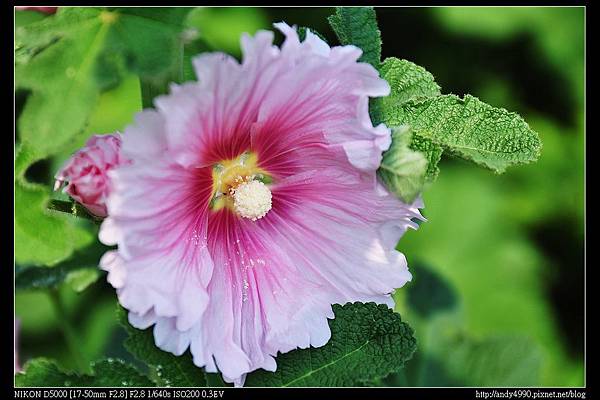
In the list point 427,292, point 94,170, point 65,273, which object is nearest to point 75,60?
point 94,170

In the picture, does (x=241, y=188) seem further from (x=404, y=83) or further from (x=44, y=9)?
(x=44, y=9)

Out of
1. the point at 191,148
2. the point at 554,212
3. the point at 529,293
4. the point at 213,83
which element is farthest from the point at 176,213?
the point at 554,212

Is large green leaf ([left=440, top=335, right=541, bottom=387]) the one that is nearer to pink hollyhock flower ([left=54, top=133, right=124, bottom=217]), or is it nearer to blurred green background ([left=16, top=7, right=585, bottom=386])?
blurred green background ([left=16, top=7, right=585, bottom=386])

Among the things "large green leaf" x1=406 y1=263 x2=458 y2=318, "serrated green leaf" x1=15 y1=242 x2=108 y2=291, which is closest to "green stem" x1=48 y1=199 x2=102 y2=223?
"serrated green leaf" x1=15 y1=242 x2=108 y2=291

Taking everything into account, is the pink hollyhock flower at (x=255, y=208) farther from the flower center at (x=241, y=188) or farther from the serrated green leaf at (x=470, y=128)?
the serrated green leaf at (x=470, y=128)

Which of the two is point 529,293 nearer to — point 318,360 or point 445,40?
point 445,40

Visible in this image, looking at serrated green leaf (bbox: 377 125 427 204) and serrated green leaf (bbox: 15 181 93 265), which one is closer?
serrated green leaf (bbox: 377 125 427 204)
